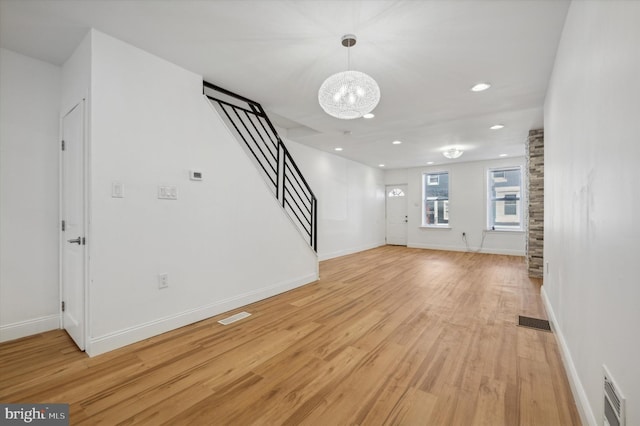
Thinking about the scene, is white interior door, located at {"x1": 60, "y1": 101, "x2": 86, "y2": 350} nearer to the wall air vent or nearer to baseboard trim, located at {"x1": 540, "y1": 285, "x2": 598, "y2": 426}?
the wall air vent

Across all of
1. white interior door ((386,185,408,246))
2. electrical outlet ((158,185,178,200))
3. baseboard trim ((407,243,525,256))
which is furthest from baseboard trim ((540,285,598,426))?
white interior door ((386,185,408,246))

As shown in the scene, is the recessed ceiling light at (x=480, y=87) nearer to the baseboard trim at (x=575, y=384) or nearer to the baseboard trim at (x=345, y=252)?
the baseboard trim at (x=575, y=384)

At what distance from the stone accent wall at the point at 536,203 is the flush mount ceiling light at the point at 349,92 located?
13.5 ft

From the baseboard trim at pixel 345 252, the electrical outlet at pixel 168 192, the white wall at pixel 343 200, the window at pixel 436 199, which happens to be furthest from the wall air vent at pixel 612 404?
the window at pixel 436 199

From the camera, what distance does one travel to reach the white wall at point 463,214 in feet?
24.6

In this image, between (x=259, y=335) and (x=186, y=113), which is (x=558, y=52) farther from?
(x=259, y=335)

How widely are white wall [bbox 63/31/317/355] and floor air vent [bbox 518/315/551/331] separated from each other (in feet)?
10.1

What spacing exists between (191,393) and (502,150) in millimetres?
7564

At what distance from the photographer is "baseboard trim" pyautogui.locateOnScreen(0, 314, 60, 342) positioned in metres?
2.48

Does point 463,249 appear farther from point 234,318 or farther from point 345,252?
point 234,318

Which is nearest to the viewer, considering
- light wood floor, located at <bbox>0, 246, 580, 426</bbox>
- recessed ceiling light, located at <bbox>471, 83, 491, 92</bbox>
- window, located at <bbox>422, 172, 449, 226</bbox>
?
light wood floor, located at <bbox>0, 246, 580, 426</bbox>

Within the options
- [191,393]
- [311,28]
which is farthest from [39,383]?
[311,28]

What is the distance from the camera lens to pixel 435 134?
521 cm

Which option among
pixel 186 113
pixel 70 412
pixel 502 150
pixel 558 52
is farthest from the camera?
pixel 502 150
